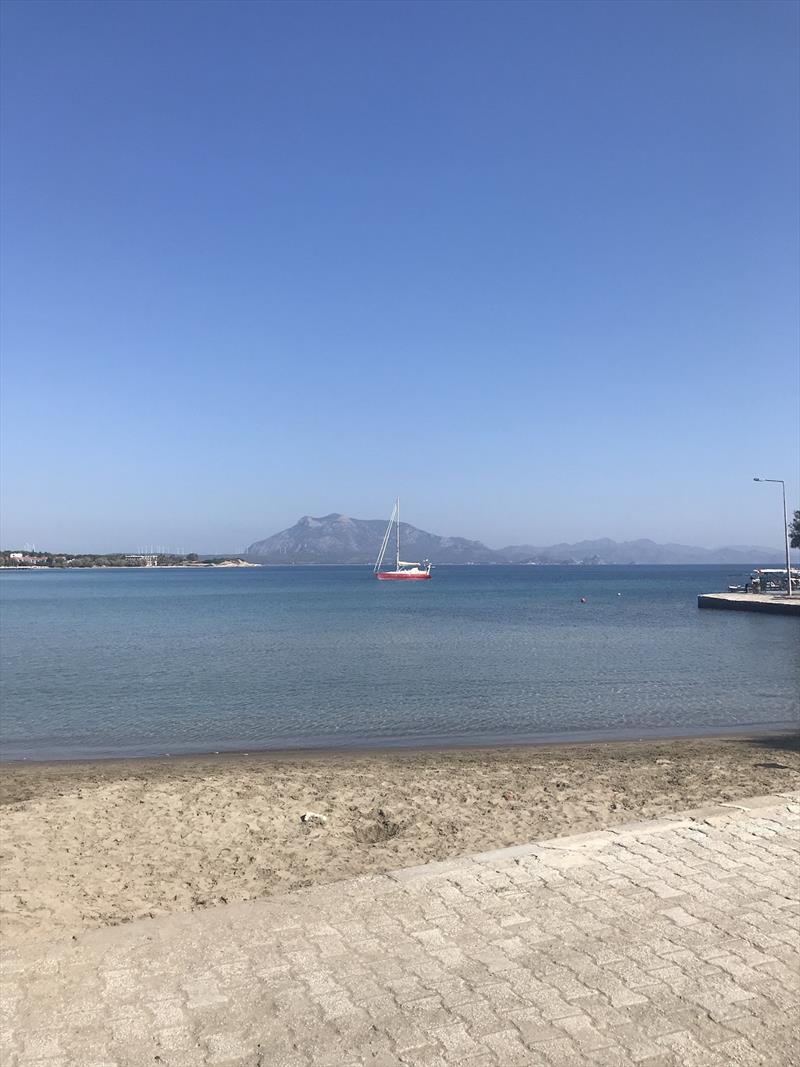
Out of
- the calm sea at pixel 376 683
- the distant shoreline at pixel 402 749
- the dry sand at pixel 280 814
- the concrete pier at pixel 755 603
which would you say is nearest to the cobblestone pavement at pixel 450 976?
the dry sand at pixel 280 814

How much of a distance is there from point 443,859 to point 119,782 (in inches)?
233

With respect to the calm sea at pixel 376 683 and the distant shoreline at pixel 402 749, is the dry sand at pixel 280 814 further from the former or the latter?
the calm sea at pixel 376 683

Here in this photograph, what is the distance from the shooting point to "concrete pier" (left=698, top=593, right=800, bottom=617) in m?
50.8

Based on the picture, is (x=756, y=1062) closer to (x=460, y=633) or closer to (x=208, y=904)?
(x=208, y=904)

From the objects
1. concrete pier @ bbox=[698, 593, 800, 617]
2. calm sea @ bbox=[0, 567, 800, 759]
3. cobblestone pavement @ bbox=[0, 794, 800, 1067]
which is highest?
cobblestone pavement @ bbox=[0, 794, 800, 1067]

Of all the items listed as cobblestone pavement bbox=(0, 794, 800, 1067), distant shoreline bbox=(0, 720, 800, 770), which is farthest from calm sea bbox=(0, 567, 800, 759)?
cobblestone pavement bbox=(0, 794, 800, 1067)

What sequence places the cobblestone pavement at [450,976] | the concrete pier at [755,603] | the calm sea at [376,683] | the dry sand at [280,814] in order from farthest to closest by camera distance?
the concrete pier at [755,603] < the calm sea at [376,683] < the dry sand at [280,814] < the cobblestone pavement at [450,976]

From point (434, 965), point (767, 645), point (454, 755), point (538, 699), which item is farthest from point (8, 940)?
point (767, 645)

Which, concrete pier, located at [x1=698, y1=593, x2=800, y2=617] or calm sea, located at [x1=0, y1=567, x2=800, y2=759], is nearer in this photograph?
calm sea, located at [x1=0, y1=567, x2=800, y2=759]

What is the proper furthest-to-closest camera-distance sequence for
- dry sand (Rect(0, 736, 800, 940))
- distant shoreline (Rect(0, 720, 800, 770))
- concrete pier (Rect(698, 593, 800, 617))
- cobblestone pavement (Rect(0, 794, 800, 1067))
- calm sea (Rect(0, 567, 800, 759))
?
concrete pier (Rect(698, 593, 800, 617)) → calm sea (Rect(0, 567, 800, 759)) → distant shoreline (Rect(0, 720, 800, 770)) → dry sand (Rect(0, 736, 800, 940)) → cobblestone pavement (Rect(0, 794, 800, 1067))

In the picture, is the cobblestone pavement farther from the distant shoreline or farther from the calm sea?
the calm sea

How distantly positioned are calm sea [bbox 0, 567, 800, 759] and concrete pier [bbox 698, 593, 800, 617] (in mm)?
4426

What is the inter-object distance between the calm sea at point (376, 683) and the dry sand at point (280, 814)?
3.30 metres

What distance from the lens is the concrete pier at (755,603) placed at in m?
50.8
